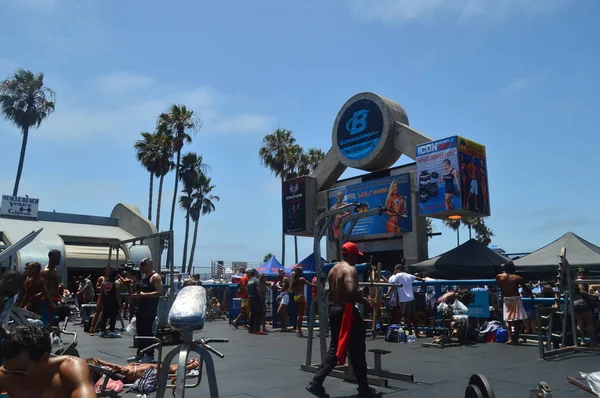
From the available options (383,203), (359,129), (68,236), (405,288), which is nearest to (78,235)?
(68,236)

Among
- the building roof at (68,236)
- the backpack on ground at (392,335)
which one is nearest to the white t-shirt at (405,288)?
the backpack on ground at (392,335)

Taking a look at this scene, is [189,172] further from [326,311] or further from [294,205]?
[326,311]

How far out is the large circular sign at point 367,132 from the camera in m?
25.6

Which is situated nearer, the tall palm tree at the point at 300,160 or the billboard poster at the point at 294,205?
the billboard poster at the point at 294,205

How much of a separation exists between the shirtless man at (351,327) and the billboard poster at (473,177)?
17.1 m

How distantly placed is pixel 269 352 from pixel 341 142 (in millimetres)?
20039

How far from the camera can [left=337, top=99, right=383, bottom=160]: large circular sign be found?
26156mm

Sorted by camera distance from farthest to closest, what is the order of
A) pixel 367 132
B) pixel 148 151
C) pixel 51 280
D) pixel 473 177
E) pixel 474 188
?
pixel 148 151
pixel 367 132
pixel 473 177
pixel 474 188
pixel 51 280

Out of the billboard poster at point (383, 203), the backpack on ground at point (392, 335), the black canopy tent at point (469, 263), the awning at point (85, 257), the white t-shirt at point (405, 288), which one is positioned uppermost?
the billboard poster at point (383, 203)

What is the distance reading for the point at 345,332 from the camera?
551cm

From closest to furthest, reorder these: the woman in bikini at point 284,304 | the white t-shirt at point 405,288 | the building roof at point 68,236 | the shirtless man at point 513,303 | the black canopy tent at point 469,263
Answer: the shirtless man at point 513,303 → the white t-shirt at point 405,288 → the woman in bikini at point 284,304 → the black canopy tent at point 469,263 → the building roof at point 68,236

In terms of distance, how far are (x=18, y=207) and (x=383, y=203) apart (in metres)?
20.6

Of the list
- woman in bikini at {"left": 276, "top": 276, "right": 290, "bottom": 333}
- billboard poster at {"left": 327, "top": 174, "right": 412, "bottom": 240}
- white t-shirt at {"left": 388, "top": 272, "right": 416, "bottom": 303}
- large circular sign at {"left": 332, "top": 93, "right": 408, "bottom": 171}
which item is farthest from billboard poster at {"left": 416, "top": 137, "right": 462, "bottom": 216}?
white t-shirt at {"left": 388, "top": 272, "right": 416, "bottom": 303}

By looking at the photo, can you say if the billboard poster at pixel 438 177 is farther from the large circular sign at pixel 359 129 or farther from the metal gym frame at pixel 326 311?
the metal gym frame at pixel 326 311
